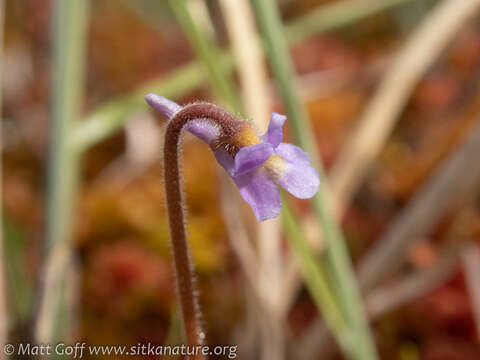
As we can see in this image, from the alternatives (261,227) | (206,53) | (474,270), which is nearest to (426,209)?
(474,270)

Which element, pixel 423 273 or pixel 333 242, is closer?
pixel 333 242

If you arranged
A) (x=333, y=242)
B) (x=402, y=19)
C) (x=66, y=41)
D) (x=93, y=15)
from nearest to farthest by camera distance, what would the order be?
1. (x=333, y=242)
2. (x=66, y=41)
3. (x=402, y=19)
4. (x=93, y=15)

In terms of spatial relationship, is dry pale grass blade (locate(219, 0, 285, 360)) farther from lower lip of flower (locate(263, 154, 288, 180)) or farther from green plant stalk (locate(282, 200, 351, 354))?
lower lip of flower (locate(263, 154, 288, 180))

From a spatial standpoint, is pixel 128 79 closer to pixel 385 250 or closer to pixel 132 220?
pixel 132 220

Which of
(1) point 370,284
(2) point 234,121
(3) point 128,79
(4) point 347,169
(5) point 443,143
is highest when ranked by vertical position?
(3) point 128,79

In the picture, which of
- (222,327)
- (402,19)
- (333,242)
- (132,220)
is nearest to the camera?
Result: (333,242)

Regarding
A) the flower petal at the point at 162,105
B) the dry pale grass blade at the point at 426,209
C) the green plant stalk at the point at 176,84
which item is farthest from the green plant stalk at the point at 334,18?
the flower petal at the point at 162,105

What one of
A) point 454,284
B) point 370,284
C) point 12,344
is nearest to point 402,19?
point 454,284
